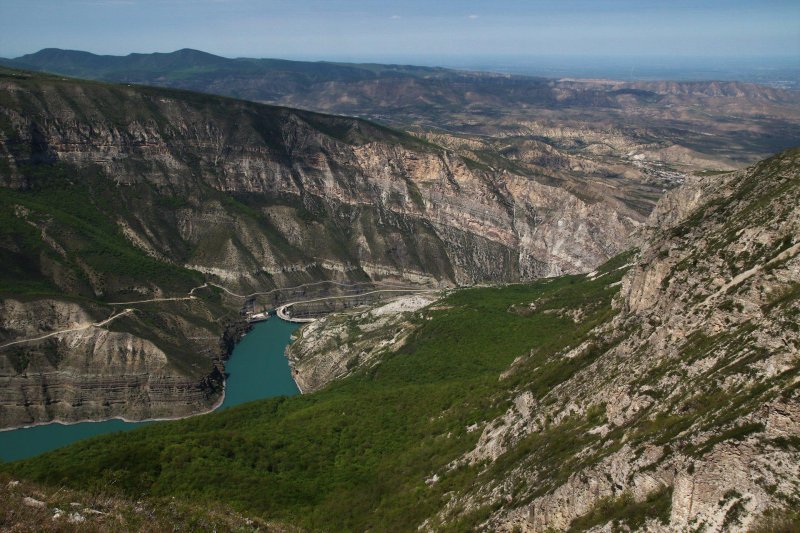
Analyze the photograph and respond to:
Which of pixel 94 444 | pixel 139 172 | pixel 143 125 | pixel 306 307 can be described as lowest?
pixel 306 307

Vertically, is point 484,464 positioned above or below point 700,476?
below

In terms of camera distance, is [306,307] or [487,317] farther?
[306,307]

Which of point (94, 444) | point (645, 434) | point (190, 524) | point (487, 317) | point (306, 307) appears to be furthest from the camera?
Answer: point (306, 307)

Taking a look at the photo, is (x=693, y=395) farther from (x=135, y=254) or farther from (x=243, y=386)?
(x=135, y=254)

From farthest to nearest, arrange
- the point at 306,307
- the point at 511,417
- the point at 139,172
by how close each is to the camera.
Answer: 1. the point at 139,172
2. the point at 306,307
3. the point at 511,417

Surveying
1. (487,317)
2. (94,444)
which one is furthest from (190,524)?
(487,317)

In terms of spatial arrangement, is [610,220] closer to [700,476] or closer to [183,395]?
[183,395]

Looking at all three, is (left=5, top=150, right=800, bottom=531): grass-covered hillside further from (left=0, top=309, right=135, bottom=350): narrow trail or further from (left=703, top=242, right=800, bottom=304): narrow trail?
(left=0, top=309, right=135, bottom=350): narrow trail

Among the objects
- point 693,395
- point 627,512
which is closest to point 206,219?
point 693,395
